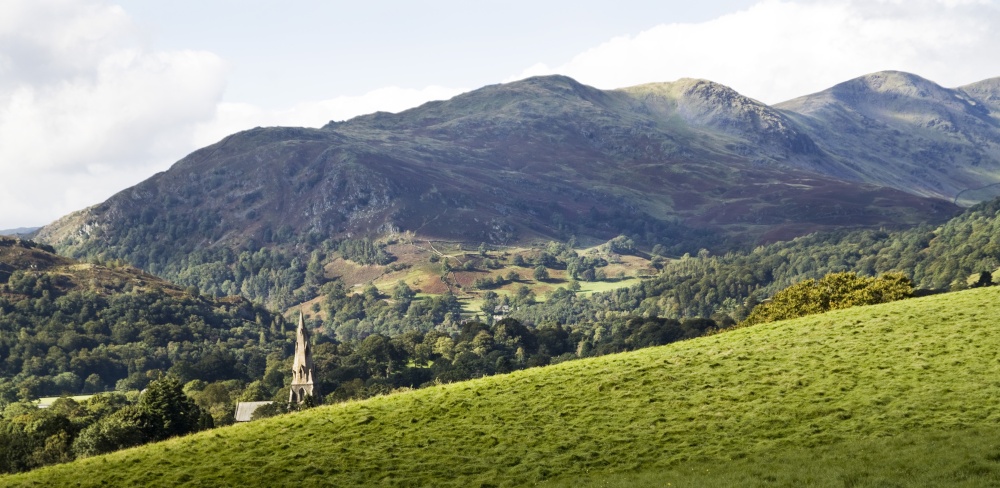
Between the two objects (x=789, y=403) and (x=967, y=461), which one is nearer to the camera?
(x=967, y=461)

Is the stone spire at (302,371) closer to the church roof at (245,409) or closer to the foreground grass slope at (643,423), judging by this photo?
the church roof at (245,409)

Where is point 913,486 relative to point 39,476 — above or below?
below

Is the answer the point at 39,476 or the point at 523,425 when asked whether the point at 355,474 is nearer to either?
the point at 523,425

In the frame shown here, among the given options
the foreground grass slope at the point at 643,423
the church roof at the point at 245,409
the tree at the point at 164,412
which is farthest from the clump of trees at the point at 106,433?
the church roof at the point at 245,409

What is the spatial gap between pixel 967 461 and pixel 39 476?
41215mm

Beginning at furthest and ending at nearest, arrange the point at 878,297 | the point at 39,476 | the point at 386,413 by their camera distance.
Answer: the point at 878,297, the point at 386,413, the point at 39,476

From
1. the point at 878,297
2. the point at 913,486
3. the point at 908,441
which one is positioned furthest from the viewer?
the point at 878,297

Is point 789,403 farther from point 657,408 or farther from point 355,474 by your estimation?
point 355,474

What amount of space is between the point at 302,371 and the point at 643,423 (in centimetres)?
12304

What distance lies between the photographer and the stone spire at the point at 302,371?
529 feet

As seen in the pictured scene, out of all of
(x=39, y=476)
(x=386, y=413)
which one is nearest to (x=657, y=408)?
(x=386, y=413)

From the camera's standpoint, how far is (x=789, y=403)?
50.0 meters

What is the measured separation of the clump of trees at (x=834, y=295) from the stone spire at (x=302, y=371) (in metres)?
84.8

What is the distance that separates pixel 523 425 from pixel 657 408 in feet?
23.6
